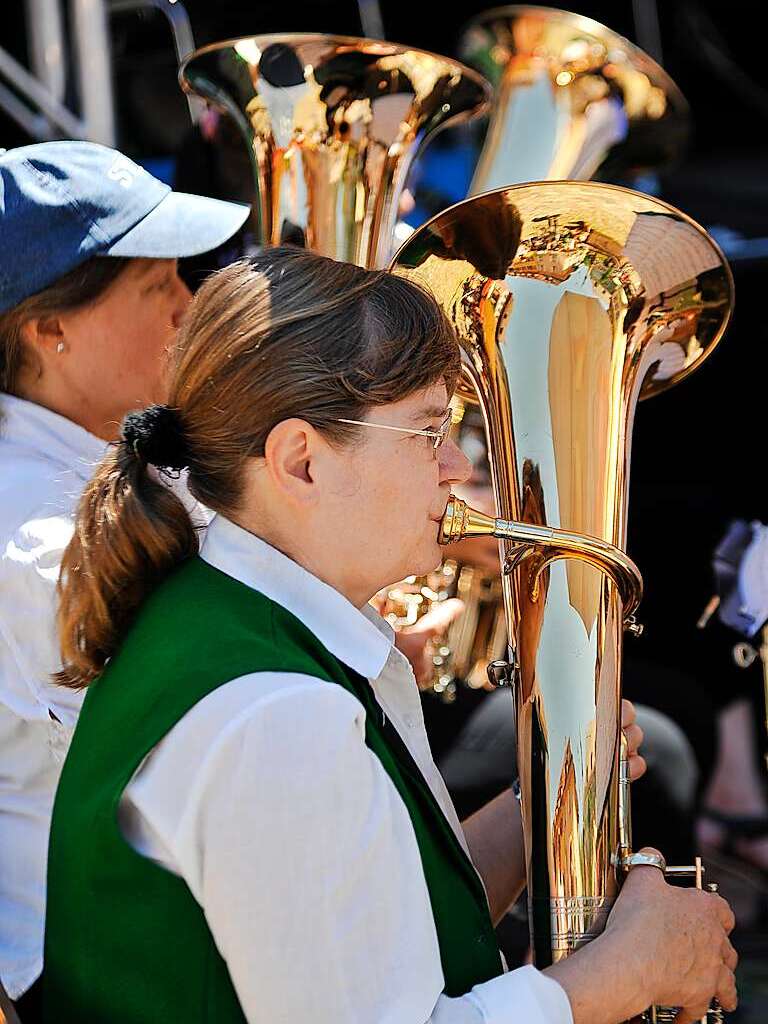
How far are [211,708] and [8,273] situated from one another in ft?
2.77

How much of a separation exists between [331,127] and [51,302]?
625mm

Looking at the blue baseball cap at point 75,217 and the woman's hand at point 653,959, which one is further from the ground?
the blue baseball cap at point 75,217

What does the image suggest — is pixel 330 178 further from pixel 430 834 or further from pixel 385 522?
pixel 430 834

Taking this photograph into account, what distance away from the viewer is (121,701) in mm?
1277

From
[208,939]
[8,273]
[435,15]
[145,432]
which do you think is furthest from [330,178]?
[435,15]

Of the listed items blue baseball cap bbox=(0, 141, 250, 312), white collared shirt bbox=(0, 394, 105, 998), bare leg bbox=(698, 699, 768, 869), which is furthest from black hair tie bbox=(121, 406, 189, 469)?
bare leg bbox=(698, 699, 768, 869)

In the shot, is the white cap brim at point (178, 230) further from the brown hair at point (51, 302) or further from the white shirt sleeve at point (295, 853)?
the white shirt sleeve at point (295, 853)

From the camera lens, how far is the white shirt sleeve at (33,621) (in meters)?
1.59

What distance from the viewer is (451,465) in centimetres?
148

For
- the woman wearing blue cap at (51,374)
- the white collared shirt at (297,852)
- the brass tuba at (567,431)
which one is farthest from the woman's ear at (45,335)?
the white collared shirt at (297,852)

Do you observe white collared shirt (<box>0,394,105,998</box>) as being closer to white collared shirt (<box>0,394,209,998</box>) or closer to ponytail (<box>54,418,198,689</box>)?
white collared shirt (<box>0,394,209,998</box>)

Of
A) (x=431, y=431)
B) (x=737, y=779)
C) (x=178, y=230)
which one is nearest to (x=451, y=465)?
(x=431, y=431)

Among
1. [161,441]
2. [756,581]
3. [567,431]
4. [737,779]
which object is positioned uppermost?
[161,441]

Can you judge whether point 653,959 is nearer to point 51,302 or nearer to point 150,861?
point 150,861
